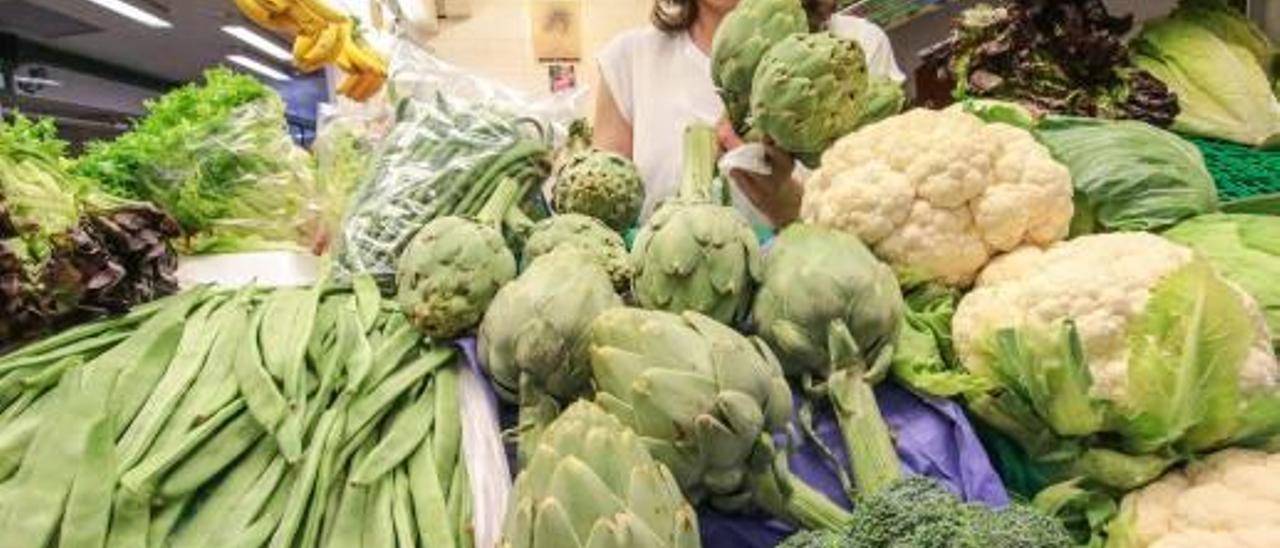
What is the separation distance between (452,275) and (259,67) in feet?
44.0

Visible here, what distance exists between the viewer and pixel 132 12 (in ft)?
33.1

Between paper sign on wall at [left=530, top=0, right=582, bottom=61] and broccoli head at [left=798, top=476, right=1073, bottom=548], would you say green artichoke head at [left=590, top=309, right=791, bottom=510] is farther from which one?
paper sign on wall at [left=530, top=0, right=582, bottom=61]

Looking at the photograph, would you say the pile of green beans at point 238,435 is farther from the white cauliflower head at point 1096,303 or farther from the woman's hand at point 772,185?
the white cauliflower head at point 1096,303

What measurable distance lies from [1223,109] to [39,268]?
2.00 metres

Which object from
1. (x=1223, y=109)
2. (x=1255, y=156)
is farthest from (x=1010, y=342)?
(x=1223, y=109)

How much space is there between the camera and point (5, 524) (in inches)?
39.5

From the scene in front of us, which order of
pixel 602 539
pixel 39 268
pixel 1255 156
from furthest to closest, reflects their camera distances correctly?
1. pixel 1255 156
2. pixel 39 268
3. pixel 602 539

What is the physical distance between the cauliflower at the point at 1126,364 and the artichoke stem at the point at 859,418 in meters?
0.14

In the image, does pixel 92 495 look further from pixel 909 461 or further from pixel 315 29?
pixel 315 29

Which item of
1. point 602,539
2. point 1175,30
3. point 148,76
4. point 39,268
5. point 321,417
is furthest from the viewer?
point 148,76

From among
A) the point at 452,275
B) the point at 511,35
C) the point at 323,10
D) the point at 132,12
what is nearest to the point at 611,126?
the point at 323,10

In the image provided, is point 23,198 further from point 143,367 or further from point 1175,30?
point 1175,30

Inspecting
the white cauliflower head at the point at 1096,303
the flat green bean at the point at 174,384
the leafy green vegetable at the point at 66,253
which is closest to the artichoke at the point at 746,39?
the white cauliflower head at the point at 1096,303

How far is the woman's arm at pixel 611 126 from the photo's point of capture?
2.62m
